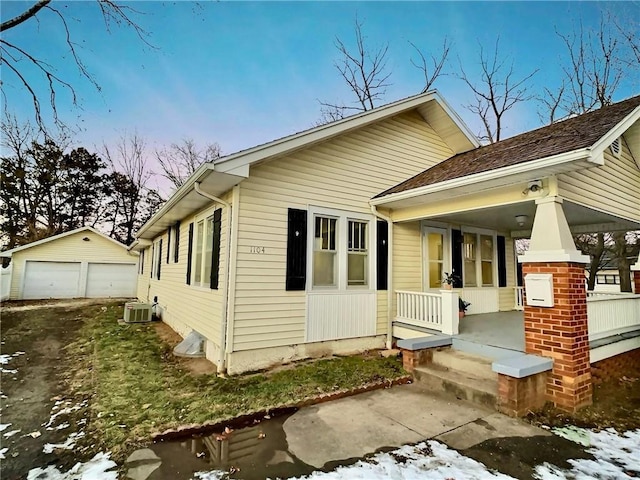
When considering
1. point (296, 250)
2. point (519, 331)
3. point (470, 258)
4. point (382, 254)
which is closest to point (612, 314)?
point (519, 331)

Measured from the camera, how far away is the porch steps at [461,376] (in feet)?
14.3

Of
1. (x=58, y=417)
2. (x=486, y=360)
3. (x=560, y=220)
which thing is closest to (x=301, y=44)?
(x=560, y=220)

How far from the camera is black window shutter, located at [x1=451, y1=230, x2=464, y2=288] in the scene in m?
8.07

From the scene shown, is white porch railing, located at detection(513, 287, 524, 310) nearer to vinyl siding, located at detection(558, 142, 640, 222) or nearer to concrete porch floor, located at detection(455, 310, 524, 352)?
concrete porch floor, located at detection(455, 310, 524, 352)

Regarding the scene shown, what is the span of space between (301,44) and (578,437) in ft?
39.3

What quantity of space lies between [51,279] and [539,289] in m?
24.1

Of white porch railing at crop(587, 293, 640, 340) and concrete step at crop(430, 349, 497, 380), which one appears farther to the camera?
white porch railing at crop(587, 293, 640, 340)

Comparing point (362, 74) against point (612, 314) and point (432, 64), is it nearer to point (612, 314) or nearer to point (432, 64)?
point (432, 64)

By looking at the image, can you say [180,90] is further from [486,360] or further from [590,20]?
[590,20]

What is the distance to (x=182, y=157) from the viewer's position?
25734 millimetres

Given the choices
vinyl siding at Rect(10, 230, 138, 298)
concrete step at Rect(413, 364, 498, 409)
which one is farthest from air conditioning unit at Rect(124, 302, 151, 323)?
vinyl siding at Rect(10, 230, 138, 298)

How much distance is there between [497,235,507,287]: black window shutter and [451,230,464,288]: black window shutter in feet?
5.68

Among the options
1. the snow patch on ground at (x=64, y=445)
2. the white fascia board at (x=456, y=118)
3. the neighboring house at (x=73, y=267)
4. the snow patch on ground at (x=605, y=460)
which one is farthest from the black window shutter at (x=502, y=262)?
the neighboring house at (x=73, y=267)

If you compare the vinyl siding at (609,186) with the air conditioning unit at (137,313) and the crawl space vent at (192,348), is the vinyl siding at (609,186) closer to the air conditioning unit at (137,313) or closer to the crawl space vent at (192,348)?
the crawl space vent at (192,348)
